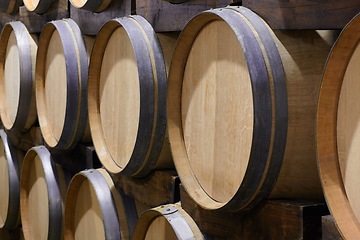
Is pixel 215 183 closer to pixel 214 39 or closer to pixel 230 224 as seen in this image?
pixel 230 224

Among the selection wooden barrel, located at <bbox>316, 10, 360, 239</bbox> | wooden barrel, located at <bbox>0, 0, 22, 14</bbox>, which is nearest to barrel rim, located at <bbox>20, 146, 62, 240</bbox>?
wooden barrel, located at <bbox>0, 0, 22, 14</bbox>

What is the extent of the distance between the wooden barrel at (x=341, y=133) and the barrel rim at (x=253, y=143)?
27 centimetres

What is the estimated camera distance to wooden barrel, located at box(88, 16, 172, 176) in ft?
8.32

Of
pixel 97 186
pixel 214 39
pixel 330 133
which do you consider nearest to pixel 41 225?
pixel 97 186

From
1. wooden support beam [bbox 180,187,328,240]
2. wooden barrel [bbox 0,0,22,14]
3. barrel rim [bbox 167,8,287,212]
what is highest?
wooden barrel [bbox 0,0,22,14]

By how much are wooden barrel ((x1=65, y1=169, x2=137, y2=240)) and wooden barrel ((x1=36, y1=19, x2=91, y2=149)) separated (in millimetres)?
337

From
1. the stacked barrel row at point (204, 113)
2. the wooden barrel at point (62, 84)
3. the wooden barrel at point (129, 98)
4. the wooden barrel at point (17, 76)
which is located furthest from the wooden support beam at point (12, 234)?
the wooden barrel at point (129, 98)

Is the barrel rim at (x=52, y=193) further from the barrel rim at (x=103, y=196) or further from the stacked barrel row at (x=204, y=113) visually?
the barrel rim at (x=103, y=196)

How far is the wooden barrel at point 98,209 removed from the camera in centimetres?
299

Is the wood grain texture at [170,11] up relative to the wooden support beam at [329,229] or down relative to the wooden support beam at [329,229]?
A: up

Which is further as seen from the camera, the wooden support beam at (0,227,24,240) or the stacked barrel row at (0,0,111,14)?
the wooden support beam at (0,227,24,240)

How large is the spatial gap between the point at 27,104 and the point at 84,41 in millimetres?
1079

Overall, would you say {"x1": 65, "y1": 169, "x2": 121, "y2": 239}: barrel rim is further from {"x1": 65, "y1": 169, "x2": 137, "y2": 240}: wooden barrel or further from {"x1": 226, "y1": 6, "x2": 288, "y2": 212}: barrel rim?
{"x1": 226, "y1": 6, "x2": 288, "y2": 212}: barrel rim

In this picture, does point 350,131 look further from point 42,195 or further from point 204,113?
point 42,195
